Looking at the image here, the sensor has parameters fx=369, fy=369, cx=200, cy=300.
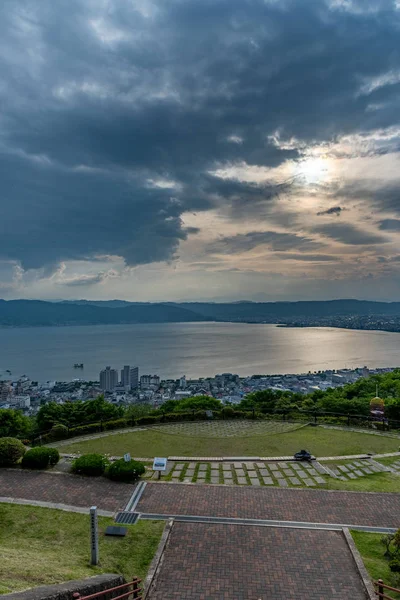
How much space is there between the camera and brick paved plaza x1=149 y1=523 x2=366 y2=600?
652 centimetres

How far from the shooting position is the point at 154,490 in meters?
10.7

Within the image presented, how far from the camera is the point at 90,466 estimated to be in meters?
11.7

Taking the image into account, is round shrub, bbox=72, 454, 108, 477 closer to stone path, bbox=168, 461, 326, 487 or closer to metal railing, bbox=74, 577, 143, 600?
stone path, bbox=168, 461, 326, 487

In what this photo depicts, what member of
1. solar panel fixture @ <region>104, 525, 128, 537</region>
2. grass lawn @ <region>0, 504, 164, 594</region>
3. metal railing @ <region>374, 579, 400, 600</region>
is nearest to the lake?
grass lawn @ <region>0, 504, 164, 594</region>

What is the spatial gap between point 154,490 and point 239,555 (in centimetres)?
376

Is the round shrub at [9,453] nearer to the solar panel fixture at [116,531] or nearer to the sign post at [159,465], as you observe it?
the sign post at [159,465]

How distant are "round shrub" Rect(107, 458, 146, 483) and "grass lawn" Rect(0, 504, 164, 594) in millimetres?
2127

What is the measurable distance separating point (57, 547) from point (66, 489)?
3.07 metres

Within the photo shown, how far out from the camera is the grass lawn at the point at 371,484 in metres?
10.8

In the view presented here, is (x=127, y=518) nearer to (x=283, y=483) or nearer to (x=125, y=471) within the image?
(x=125, y=471)

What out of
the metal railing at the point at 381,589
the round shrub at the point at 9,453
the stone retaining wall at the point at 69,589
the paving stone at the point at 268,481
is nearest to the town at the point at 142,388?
the round shrub at the point at 9,453

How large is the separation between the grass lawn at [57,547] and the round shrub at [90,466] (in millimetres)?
2168

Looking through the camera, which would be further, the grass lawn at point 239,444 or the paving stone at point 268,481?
the grass lawn at point 239,444

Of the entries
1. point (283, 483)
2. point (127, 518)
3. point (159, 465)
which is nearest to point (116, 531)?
point (127, 518)
